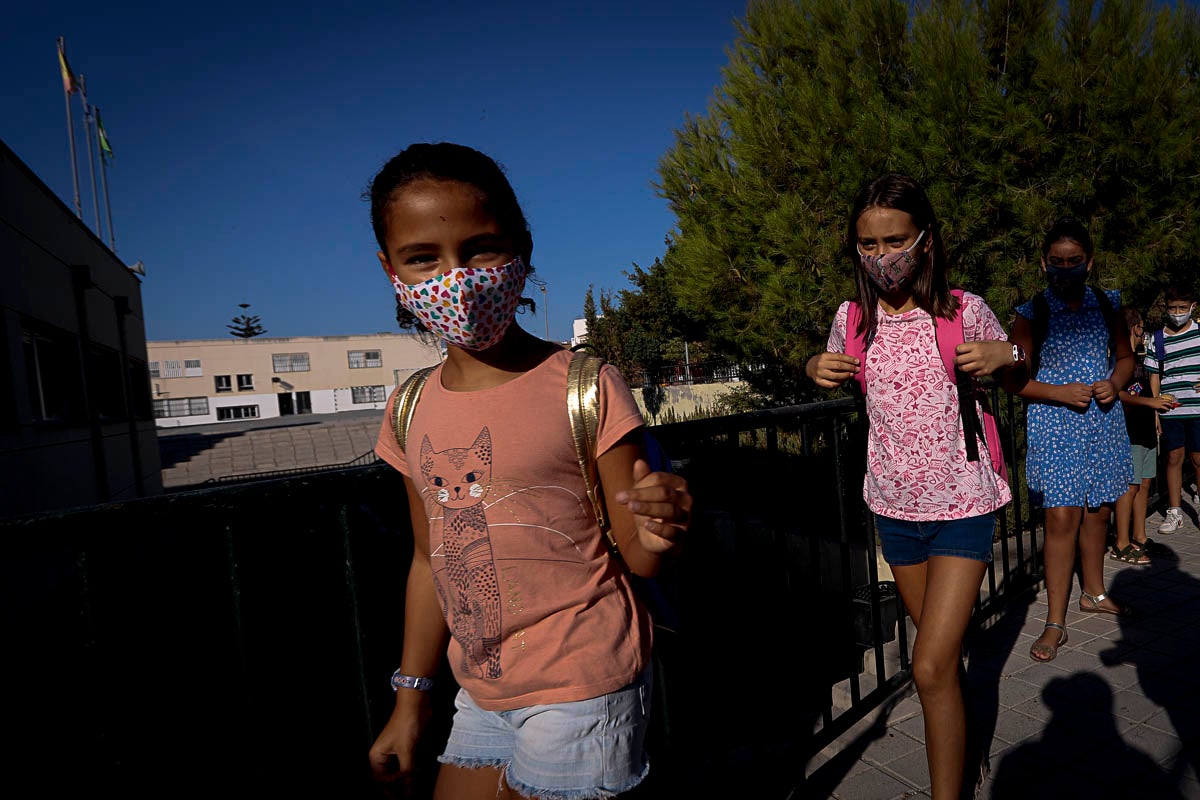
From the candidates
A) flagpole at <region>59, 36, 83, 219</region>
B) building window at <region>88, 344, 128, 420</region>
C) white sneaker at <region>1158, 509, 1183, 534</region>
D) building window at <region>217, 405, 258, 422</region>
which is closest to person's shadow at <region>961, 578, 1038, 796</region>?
white sneaker at <region>1158, 509, 1183, 534</region>

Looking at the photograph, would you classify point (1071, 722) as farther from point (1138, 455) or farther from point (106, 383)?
point (106, 383)

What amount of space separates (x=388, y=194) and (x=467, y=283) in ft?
0.82

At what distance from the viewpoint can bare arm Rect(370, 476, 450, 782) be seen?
1484 millimetres

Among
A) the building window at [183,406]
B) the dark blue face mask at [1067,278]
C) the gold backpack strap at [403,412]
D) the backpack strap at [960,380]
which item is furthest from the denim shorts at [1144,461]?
the building window at [183,406]

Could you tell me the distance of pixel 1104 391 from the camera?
325cm

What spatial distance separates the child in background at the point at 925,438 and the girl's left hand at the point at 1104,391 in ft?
4.81

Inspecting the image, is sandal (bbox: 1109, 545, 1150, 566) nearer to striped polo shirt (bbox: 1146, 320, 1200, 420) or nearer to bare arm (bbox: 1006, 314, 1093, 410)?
striped polo shirt (bbox: 1146, 320, 1200, 420)

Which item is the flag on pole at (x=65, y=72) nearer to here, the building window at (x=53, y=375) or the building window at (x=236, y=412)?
the building window at (x=53, y=375)

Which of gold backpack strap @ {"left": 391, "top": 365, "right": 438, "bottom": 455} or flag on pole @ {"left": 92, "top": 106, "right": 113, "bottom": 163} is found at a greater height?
flag on pole @ {"left": 92, "top": 106, "right": 113, "bottom": 163}

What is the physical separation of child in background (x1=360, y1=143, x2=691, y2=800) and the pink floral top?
1238mm

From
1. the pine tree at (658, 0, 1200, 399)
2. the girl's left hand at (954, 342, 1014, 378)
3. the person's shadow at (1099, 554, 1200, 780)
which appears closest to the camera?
the girl's left hand at (954, 342, 1014, 378)

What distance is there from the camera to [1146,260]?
7488 mm

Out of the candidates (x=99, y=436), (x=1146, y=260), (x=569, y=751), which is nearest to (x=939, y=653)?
(x=569, y=751)

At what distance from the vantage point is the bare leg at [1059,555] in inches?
131
